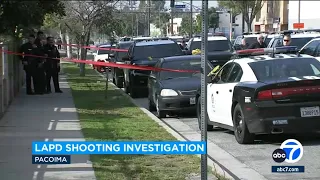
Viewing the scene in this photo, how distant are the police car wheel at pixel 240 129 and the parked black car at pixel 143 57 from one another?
380 inches

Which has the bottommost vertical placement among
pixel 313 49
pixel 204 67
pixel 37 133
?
pixel 37 133

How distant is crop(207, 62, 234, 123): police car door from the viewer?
11.7 metres

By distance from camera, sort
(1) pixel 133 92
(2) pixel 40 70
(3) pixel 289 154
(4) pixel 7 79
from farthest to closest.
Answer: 1. (1) pixel 133 92
2. (2) pixel 40 70
3. (4) pixel 7 79
4. (3) pixel 289 154

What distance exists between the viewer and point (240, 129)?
10.7 metres

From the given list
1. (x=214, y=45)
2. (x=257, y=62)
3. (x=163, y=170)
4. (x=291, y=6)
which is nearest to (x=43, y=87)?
(x=214, y=45)

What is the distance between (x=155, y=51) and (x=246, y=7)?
151ft

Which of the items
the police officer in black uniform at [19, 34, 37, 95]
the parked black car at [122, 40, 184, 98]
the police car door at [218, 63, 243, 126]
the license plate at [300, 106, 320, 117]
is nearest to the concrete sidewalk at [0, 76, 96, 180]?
the police officer in black uniform at [19, 34, 37, 95]

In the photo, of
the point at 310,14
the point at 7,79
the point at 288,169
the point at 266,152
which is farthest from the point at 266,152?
the point at 310,14

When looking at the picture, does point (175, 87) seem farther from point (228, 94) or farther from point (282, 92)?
point (282, 92)

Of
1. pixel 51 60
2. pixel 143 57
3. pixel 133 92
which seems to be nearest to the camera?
pixel 51 60

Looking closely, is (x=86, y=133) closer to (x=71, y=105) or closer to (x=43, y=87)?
(x=71, y=105)

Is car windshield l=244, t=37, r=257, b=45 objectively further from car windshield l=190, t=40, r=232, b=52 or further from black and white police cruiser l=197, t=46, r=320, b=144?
black and white police cruiser l=197, t=46, r=320, b=144

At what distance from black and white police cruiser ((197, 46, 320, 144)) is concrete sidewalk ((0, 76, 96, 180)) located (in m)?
2.79

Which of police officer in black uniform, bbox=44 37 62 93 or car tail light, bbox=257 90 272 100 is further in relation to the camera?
police officer in black uniform, bbox=44 37 62 93
